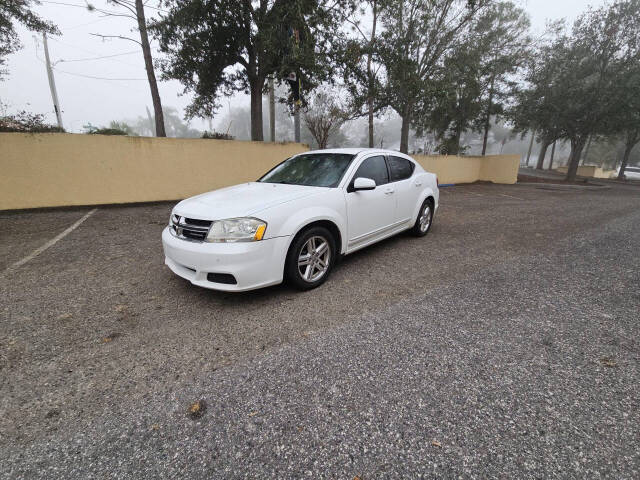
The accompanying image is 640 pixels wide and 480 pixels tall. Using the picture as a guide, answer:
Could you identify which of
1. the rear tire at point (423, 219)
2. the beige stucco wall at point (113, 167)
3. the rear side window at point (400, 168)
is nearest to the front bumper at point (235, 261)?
the rear side window at point (400, 168)

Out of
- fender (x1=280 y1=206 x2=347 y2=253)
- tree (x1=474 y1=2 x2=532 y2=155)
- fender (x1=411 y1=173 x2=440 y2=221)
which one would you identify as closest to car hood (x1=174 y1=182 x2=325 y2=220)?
fender (x1=280 y1=206 x2=347 y2=253)

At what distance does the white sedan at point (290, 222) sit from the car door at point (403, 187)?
0.02 m

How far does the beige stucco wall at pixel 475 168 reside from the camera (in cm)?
1543

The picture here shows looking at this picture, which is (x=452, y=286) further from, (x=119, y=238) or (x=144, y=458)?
(x=119, y=238)

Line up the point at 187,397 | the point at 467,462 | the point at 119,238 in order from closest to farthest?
1. the point at 467,462
2. the point at 187,397
3. the point at 119,238

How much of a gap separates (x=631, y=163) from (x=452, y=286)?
78955 millimetres

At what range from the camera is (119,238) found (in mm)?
5152

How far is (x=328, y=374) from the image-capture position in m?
1.96

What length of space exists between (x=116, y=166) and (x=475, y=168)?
18.3 m

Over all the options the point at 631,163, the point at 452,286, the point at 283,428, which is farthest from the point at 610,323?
the point at 631,163

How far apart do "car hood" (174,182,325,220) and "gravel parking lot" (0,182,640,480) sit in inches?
36.0

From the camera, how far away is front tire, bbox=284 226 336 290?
2951mm

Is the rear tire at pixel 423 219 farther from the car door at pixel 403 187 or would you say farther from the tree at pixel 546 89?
the tree at pixel 546 89

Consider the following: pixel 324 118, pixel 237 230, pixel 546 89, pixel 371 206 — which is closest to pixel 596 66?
pixel 546 89
